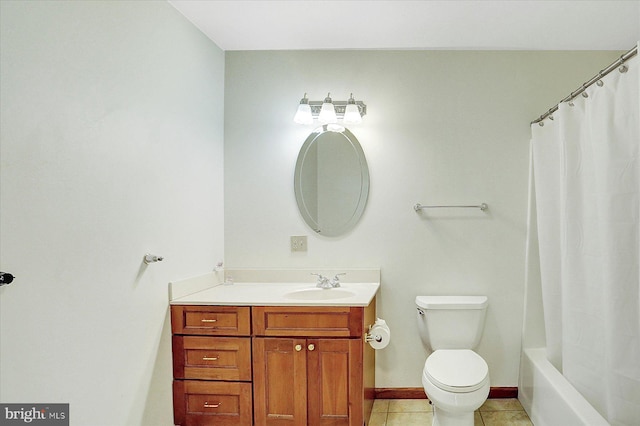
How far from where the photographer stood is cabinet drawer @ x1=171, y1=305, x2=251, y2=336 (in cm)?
218

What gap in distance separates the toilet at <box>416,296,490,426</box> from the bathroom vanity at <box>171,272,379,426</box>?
0.41 meters

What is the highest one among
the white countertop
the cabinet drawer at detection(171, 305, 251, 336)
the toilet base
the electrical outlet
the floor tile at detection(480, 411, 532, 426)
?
the electrical outlet

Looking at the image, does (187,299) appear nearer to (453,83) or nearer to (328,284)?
(328,284)

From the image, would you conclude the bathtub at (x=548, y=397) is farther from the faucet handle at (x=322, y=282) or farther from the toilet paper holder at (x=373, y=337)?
the faucet handle at (x=322, y=282)

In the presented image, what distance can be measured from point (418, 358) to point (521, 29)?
222 centimetres

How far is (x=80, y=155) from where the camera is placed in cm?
155

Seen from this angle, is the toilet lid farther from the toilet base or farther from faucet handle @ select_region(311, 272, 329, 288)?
faucet handle @ select_region(311, 272, 329, 288)

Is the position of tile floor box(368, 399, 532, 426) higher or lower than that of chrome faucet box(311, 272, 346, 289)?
lower

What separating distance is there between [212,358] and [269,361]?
12.5 inches

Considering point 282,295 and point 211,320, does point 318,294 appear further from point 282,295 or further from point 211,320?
point 211,320

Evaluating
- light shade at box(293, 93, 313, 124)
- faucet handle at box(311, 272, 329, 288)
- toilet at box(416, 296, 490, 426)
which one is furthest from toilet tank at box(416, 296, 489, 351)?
light shade at box(293, 93, 313, 124)

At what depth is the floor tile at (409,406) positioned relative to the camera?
2648 millimetres

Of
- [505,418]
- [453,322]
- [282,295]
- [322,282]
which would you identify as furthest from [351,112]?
[505,418]

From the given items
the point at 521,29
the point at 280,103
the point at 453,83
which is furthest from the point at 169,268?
the point at 521,29
